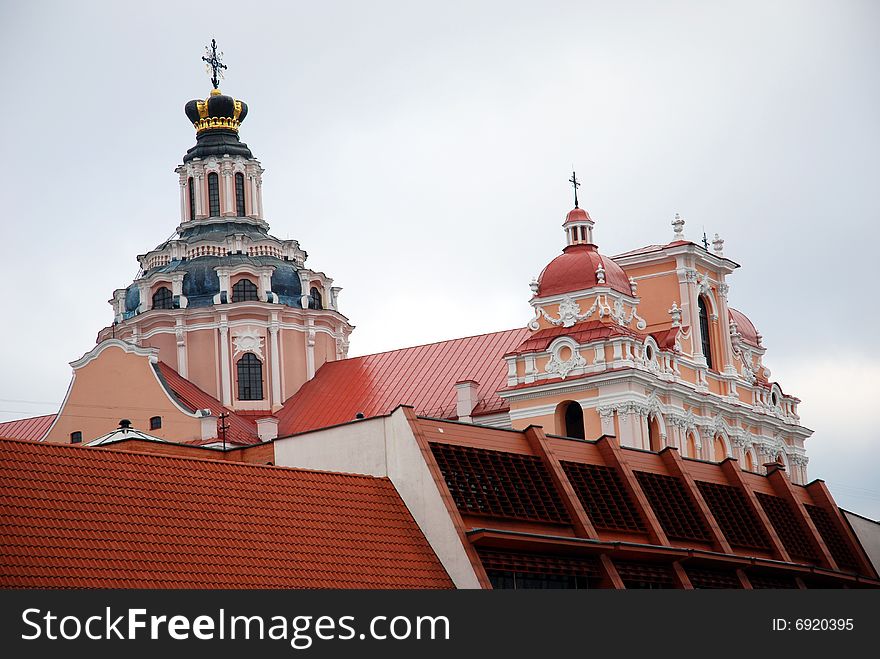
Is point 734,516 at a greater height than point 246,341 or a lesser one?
lesser

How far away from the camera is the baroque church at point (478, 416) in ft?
144

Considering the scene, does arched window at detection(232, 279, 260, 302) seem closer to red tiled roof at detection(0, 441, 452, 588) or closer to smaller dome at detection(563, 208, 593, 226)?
smaller dome at detection(563, 208, 593, 226)

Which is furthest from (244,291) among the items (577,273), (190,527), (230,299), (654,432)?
(190,527)

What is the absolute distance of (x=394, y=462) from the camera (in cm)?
4509

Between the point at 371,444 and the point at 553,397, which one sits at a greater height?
the point at 553,397

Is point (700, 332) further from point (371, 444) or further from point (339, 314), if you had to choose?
point (371, 444)

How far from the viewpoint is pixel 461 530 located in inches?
1694

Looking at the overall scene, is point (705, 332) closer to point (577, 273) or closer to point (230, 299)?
point (577, 273)

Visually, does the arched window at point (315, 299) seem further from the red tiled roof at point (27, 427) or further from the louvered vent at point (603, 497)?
the louvered vent at point (603, 497)

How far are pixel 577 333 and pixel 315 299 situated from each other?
19.2m

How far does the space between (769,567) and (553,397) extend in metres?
21.5
